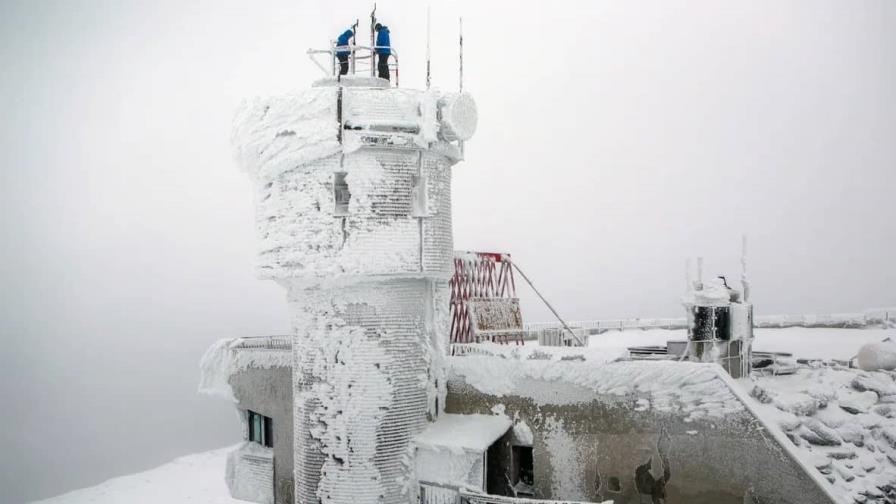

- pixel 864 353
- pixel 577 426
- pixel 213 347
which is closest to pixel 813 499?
pixel 577 426

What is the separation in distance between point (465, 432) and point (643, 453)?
258 cm

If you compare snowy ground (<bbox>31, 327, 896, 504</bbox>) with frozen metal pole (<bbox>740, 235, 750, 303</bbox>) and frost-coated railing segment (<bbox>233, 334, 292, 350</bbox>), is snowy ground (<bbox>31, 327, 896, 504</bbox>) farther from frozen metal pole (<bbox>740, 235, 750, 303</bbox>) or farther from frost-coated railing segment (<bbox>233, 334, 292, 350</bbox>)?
frost-coated railing segment (<bbox>233, 334, 292, 350</bbox>)

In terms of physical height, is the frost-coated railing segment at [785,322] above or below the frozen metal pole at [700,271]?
below

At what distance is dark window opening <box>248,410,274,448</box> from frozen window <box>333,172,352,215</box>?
6357 mm

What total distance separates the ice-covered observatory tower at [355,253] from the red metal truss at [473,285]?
2488mm

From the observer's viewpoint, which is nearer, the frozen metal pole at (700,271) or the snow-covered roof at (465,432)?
the snow-covered roof at (465,432)

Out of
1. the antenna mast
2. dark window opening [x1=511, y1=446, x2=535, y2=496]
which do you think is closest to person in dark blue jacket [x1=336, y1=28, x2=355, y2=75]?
Result: the antenna mast

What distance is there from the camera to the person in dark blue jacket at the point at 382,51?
419 inches

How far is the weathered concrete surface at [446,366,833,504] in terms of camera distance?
26.5ft

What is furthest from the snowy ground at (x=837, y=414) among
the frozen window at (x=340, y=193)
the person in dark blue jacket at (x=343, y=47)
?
the person in dark blue jacket at (x=343, y=47)

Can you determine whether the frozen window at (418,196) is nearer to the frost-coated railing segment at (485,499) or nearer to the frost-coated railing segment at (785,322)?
the frost-coated railing segment at (485,499)

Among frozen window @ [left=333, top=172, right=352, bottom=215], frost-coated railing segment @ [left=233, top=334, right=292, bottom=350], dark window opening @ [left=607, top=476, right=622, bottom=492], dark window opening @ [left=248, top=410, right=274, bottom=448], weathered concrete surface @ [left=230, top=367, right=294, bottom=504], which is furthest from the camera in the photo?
frost-coated railing segment @ [left=233, top=334, right=292, bottom=350]

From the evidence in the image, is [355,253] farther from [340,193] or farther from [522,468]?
[522,468]

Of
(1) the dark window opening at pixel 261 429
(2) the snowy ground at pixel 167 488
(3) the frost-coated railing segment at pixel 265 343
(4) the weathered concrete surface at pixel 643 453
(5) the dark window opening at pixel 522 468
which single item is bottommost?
(2) the snowy ground at pixel 167 488
